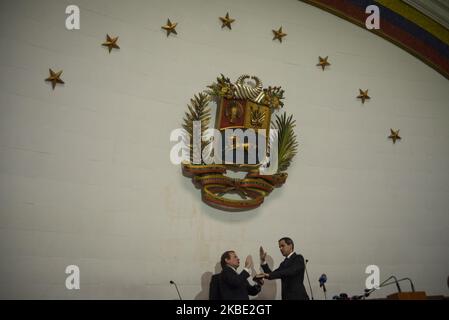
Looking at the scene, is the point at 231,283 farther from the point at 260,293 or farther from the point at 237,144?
the point at 237,144

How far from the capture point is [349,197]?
7.40 meters

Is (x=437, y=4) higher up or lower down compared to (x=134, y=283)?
higher up

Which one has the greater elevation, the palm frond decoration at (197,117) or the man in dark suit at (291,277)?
the palm frond decoration at (197,117)

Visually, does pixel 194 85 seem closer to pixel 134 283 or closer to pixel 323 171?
pixel 323 171

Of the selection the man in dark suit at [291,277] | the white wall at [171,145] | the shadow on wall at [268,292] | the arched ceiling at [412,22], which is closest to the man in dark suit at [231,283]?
the man in dark suit at [291,277]

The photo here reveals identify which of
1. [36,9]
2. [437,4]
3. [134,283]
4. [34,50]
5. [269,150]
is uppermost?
[437,4]

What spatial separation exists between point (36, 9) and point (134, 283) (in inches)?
137

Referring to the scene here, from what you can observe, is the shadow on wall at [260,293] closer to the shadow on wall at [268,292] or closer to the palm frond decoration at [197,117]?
the shadow on wall at [268,292]

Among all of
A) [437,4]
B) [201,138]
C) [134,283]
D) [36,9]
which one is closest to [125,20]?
[36,9]

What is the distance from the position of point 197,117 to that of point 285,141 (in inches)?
50.0

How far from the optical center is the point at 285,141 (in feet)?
23.4

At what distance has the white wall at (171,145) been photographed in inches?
231

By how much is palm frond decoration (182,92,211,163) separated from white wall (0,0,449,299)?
133 mm

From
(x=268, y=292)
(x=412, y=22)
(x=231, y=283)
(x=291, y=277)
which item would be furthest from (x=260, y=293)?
(x=412, y=22)
